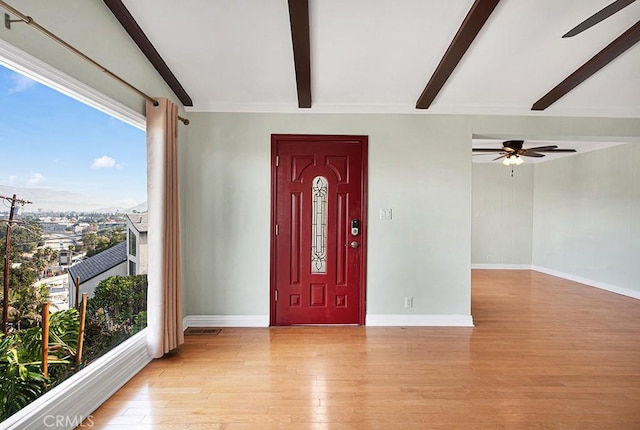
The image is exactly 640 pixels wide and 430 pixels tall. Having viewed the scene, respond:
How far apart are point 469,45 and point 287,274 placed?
2866 millimetres

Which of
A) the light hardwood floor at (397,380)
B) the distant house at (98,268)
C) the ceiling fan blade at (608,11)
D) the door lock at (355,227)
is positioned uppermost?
the ceiling fan blade at (608,11)

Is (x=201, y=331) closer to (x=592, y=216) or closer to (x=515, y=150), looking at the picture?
(x=515, y=150)

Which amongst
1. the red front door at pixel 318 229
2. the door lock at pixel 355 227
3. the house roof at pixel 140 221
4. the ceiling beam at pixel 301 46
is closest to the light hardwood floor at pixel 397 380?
the red front door at pixel 318 229

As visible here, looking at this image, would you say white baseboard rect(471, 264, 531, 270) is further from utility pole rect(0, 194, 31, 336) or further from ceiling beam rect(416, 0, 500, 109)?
utility pole rect(0, 194, 31, 336)

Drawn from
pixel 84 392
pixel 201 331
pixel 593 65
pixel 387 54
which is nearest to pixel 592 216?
pixel 593 65

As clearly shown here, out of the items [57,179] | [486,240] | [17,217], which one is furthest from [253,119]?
[486,240]

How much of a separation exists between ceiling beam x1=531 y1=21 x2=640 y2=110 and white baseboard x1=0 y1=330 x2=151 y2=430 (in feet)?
15.2

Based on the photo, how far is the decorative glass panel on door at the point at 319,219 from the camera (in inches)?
164

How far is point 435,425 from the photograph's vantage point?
2.25 m

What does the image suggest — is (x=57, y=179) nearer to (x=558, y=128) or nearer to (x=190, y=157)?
(x=190, y=157)

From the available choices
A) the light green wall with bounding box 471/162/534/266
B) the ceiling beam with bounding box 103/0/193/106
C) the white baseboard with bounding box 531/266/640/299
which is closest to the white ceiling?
the ceiling beam with bounding box 103/0/193/106

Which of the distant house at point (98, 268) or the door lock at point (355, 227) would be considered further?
the door lock at point (355, 227)

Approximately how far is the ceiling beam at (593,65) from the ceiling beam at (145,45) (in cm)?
384

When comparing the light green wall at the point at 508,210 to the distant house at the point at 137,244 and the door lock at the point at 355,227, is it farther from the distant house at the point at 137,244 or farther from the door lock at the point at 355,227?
the distant house at the point at 137,244
